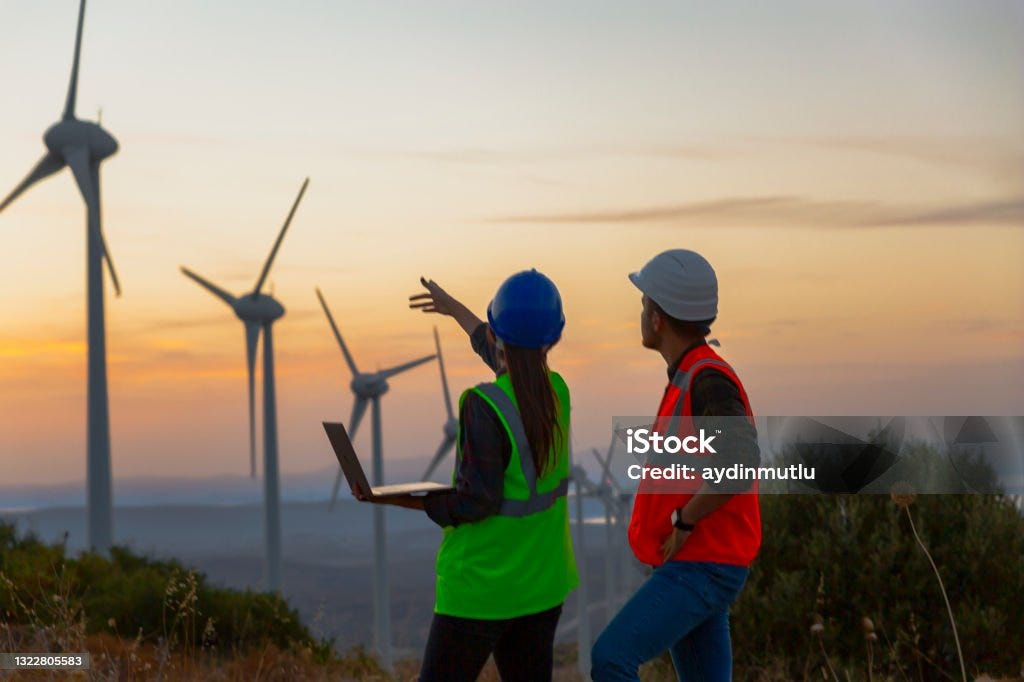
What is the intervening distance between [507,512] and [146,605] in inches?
383

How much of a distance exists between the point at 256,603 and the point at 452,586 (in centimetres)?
1009

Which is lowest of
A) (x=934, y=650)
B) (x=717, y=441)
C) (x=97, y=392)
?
(x=934, y=650)

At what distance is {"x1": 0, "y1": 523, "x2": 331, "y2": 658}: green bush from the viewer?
1258cm

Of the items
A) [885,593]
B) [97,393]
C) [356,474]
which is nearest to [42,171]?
[97,393]

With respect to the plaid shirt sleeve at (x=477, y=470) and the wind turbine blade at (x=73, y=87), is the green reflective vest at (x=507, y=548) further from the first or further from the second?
the wind turbine blade at (x=73, y=87)

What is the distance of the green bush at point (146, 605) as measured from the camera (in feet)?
41.3

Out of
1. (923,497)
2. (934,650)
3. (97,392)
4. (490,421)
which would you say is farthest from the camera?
(97,392)

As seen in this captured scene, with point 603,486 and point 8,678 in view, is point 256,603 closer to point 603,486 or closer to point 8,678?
point 8,678

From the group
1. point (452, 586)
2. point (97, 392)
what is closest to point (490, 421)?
point (452, 586)

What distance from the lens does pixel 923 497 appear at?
1238 cm

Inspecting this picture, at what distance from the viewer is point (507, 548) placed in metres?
4.71

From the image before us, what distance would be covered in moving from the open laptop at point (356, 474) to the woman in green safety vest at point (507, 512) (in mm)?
53

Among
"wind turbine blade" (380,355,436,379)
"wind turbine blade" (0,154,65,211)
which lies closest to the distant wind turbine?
"wind turbine blade" (380,355,436,379)

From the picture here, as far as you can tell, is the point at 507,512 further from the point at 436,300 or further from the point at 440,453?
the point at 440,453
